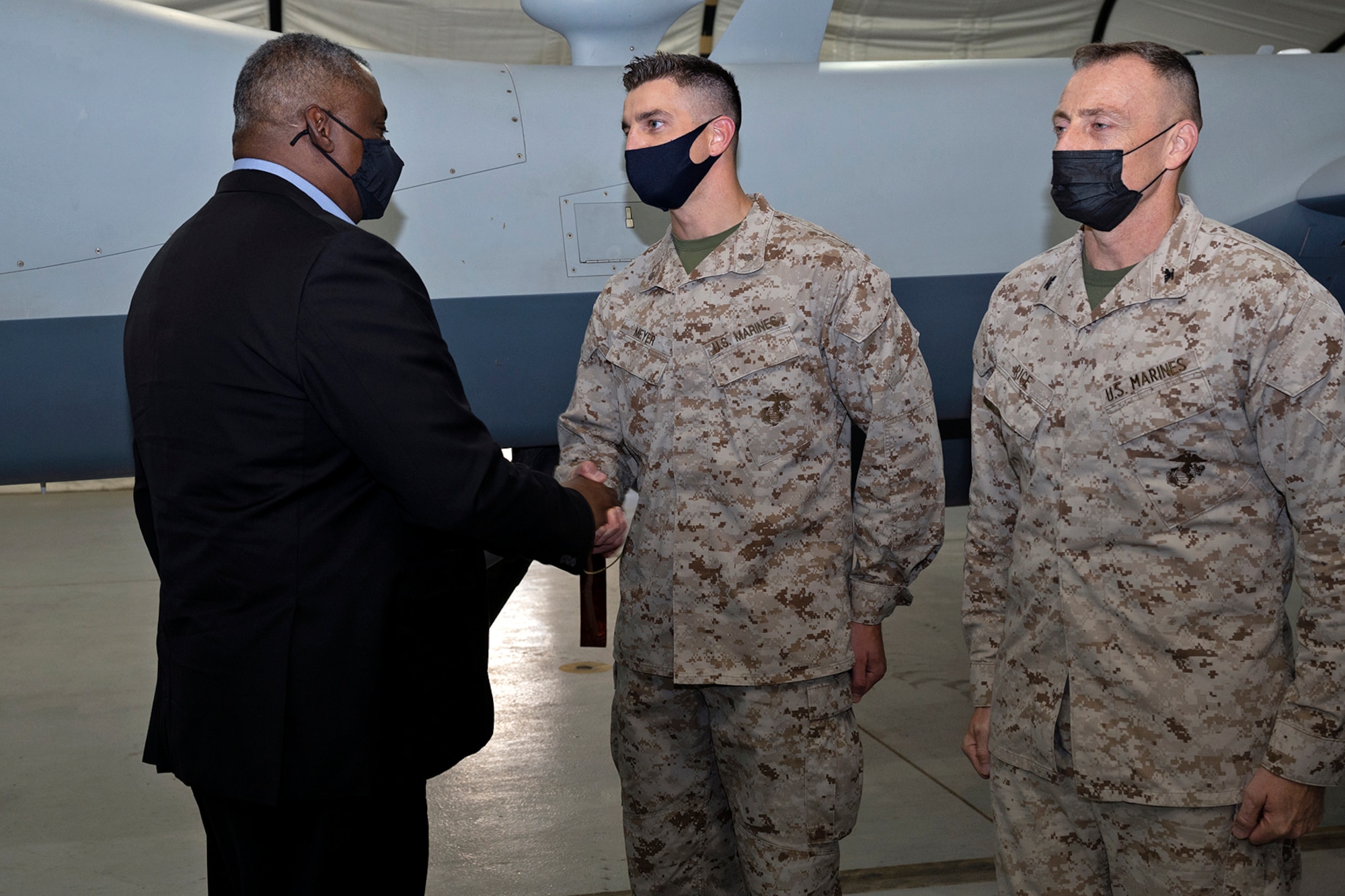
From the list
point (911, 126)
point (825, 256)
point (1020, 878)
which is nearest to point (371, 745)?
Answer: point (1020, 878)


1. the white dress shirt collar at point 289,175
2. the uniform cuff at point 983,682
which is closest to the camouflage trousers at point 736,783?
the uniform cuff at point 983,682

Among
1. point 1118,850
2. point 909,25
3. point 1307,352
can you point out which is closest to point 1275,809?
point 1118,850

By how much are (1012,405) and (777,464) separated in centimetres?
46

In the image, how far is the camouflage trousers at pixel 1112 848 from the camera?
5.07 ft

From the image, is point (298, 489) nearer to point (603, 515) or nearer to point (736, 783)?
point (603, 515)

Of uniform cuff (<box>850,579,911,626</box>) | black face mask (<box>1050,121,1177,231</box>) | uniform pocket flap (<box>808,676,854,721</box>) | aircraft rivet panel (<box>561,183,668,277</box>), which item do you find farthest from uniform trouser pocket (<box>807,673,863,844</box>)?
aircraft rivet panel (<box>561,183,668,277</box>)

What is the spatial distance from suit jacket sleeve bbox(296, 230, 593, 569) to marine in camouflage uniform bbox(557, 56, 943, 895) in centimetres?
59

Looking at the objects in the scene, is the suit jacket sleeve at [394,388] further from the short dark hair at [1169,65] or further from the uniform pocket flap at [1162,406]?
the short dark hair at [1169,65]

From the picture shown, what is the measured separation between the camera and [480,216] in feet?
10.3

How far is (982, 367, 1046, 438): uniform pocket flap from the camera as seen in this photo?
5.74 feet

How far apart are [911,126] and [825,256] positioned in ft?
5.24

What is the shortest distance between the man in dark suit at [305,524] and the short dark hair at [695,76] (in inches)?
30.9

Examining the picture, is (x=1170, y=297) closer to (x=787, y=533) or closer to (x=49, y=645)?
(x=787, y=533)

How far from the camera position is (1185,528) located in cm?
159
